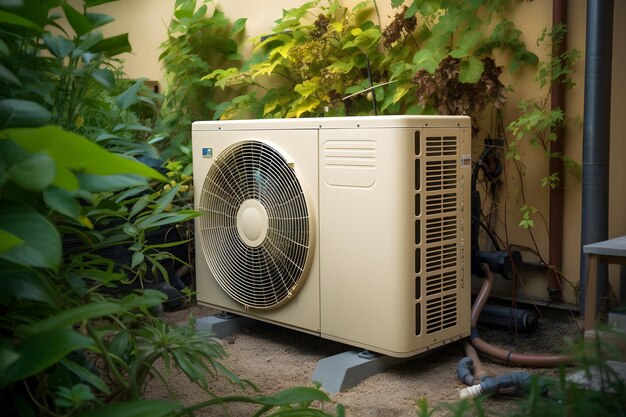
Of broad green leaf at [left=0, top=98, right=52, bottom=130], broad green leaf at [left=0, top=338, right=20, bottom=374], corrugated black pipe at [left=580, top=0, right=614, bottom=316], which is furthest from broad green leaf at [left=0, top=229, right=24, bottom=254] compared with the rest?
corrugated black pipe at [left=580, top=0, right=614, bottom=316]

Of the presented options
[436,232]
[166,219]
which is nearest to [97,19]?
[166,219]

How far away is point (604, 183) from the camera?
226 cm

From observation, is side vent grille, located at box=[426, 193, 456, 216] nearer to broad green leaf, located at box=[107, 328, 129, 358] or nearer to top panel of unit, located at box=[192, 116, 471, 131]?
top panel of unit, located at box=[192, 116, 471, 131]

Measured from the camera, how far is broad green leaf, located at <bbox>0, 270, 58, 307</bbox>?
809mm

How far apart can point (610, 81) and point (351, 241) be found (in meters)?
0.99

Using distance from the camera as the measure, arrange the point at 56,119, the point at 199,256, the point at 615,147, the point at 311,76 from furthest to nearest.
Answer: the point at 311,76 → the point at 199,256 → the point at 615,147 → the point at 56,119

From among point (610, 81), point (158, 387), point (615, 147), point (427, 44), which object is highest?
point (427, 44)

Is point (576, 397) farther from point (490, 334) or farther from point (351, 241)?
point (490, 334)

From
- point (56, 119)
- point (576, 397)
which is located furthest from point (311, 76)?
point (576, 397)

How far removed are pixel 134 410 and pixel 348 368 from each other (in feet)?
4.23

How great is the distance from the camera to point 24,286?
0.83m

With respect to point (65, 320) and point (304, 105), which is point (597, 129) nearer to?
point (304, 105)

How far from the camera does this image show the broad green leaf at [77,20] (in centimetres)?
97

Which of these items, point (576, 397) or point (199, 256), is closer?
point (576, 397)
